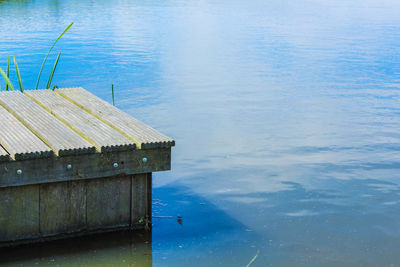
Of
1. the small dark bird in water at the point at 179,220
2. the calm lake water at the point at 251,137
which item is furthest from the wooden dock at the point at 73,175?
the small dark bird in water at the point at 179,220

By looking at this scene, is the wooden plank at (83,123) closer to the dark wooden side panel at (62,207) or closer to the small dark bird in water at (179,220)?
the dark wooden side panel at (62,207)

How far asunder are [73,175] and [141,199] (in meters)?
0.54

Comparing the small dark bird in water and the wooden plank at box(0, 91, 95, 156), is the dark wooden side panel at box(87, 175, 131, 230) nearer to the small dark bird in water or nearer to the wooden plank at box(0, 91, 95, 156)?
the wooden plank at box(0, 91, 95, 156)

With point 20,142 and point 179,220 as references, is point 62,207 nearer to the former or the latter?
point 20,142

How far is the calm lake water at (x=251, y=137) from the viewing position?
438 cm

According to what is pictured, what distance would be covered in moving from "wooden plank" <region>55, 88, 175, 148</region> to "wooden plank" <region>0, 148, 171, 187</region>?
0.06 metres

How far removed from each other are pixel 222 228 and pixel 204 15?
21683 millimetres

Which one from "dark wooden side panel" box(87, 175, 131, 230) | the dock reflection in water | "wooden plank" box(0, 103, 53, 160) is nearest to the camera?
"wooden plank" box(0, 103, 53, 160)

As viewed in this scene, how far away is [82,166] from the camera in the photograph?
3.97 metres

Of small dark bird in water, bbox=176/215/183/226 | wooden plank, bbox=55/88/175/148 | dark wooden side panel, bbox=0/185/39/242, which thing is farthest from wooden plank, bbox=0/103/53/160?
small dark bird in water, bbox=176/215/183/226

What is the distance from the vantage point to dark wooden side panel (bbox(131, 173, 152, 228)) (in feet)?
13.9

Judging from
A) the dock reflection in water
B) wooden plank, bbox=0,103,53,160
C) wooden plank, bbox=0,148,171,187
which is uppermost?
wooden plank, bbox=0,103,53,160

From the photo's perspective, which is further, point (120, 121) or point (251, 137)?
point (251, 137)

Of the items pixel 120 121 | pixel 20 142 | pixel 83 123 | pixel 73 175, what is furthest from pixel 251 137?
pixel 20 142
